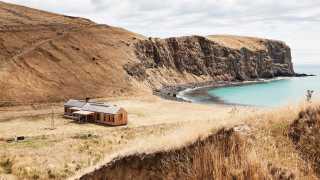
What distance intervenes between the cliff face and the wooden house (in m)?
49.0

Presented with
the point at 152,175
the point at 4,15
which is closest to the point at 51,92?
the point at 4,15

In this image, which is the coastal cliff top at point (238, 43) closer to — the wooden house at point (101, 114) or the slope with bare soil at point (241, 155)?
the wooden house at point (101, 114)

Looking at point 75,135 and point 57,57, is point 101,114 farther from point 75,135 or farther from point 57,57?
point 57,57

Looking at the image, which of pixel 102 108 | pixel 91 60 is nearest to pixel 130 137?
pixel 102 108

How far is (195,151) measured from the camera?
10664mm

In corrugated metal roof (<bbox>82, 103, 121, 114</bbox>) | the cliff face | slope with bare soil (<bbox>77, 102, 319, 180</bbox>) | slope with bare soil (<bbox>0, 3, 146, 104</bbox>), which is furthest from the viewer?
the cliff face

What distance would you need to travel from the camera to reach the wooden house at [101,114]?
60.0 metres

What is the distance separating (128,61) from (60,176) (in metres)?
93.5

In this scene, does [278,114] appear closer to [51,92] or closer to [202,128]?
[202,128]

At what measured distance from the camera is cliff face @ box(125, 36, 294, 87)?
13425 centimetres

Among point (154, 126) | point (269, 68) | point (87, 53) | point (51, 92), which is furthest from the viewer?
point (269, 68)

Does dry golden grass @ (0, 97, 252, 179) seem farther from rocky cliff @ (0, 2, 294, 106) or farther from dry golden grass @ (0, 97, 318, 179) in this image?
rocky cliff @ (0, 2, 294, 106)

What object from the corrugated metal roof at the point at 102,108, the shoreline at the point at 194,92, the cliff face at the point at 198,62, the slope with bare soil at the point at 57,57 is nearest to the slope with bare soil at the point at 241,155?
the corrugated metal roof at the point at 102,108

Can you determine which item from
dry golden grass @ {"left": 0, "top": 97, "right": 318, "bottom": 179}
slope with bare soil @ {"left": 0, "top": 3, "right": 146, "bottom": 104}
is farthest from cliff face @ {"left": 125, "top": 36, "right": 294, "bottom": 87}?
dry golden grass @ {"left": 0, "top": 97, "right": 318, "bottom": 179}
